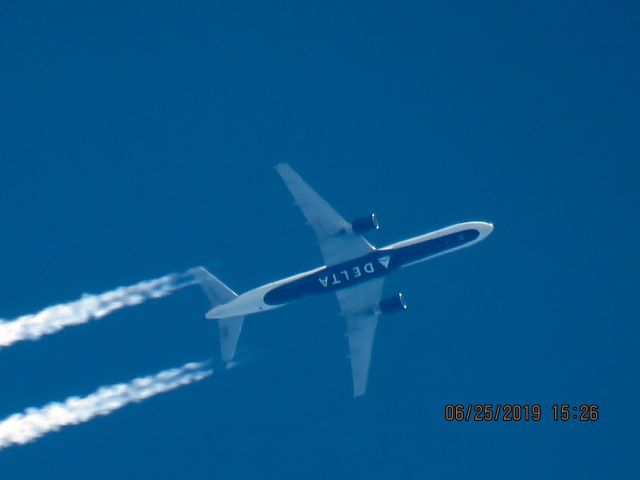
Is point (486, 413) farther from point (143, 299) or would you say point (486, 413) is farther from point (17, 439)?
point (17, 439)

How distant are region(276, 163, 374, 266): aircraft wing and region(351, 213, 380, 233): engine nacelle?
93cm

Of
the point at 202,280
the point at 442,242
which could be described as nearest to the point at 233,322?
the point at 202,280

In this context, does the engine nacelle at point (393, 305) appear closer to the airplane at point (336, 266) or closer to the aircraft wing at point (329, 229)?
the airplane at point (336, 266)

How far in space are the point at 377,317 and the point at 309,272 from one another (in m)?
6.56

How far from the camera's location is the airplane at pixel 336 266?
242 ft

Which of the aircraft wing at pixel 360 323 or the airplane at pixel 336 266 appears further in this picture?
the aircraft wing at pixel 360 323

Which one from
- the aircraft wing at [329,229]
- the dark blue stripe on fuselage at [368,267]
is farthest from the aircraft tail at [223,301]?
the aircraft wing at [329,229]

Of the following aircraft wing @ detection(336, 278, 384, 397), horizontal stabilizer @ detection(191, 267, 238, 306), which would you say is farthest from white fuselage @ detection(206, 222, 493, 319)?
aircraft wing @ detection(336, 278, 384, 397)

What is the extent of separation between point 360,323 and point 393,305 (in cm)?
329

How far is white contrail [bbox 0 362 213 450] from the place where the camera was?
71.4m

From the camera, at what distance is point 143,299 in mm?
77750

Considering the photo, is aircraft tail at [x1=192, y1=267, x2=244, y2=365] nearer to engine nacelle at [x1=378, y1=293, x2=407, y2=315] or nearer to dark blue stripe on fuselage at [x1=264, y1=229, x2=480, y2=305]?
dark blue stripe on fuselage at [x1=264, y1=229, x2=480, y2=305]

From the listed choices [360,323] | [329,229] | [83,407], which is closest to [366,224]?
[329,229]

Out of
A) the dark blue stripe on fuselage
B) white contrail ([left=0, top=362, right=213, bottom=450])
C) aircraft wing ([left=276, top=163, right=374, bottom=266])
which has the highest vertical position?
aircraft wing ([left=276, top=163, right=374, bottom=266])
